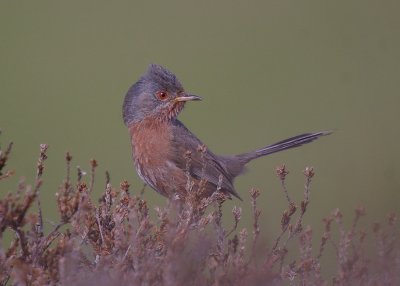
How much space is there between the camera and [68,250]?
2912 mm

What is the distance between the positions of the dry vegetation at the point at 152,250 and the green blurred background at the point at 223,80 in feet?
18.8

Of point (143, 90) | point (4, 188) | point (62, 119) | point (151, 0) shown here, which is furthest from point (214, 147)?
point (151, 0)

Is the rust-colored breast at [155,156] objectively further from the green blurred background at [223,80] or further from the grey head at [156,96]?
the green blurred background at [223,80]

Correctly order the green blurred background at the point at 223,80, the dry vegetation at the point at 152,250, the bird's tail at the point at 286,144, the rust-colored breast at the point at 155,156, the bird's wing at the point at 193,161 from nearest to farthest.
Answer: the dry vegetation at the point at 152,250 < the rust-colored breast at the point at 155,156 < the bird's wing at the point at 193,161 < the bird's tail at the point at 286,144 < the green blurred background at the point at 223,80

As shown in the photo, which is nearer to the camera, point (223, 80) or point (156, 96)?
point (156, 96)

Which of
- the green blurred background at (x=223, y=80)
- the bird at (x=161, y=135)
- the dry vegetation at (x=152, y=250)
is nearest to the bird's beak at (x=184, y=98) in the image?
the bird at (x=161, y=135)

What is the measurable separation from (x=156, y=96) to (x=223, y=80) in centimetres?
939

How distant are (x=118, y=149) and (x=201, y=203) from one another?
→ 9098mm

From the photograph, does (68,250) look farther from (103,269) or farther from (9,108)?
(9,108)

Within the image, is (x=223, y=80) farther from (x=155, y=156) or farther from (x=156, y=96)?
(x=155, y=156)

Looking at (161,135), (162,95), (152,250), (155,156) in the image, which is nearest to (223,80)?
(162,95)

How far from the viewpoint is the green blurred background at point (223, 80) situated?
12.0 meters

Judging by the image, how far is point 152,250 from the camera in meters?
3.36

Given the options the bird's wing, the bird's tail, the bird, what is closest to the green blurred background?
the bird's tail
